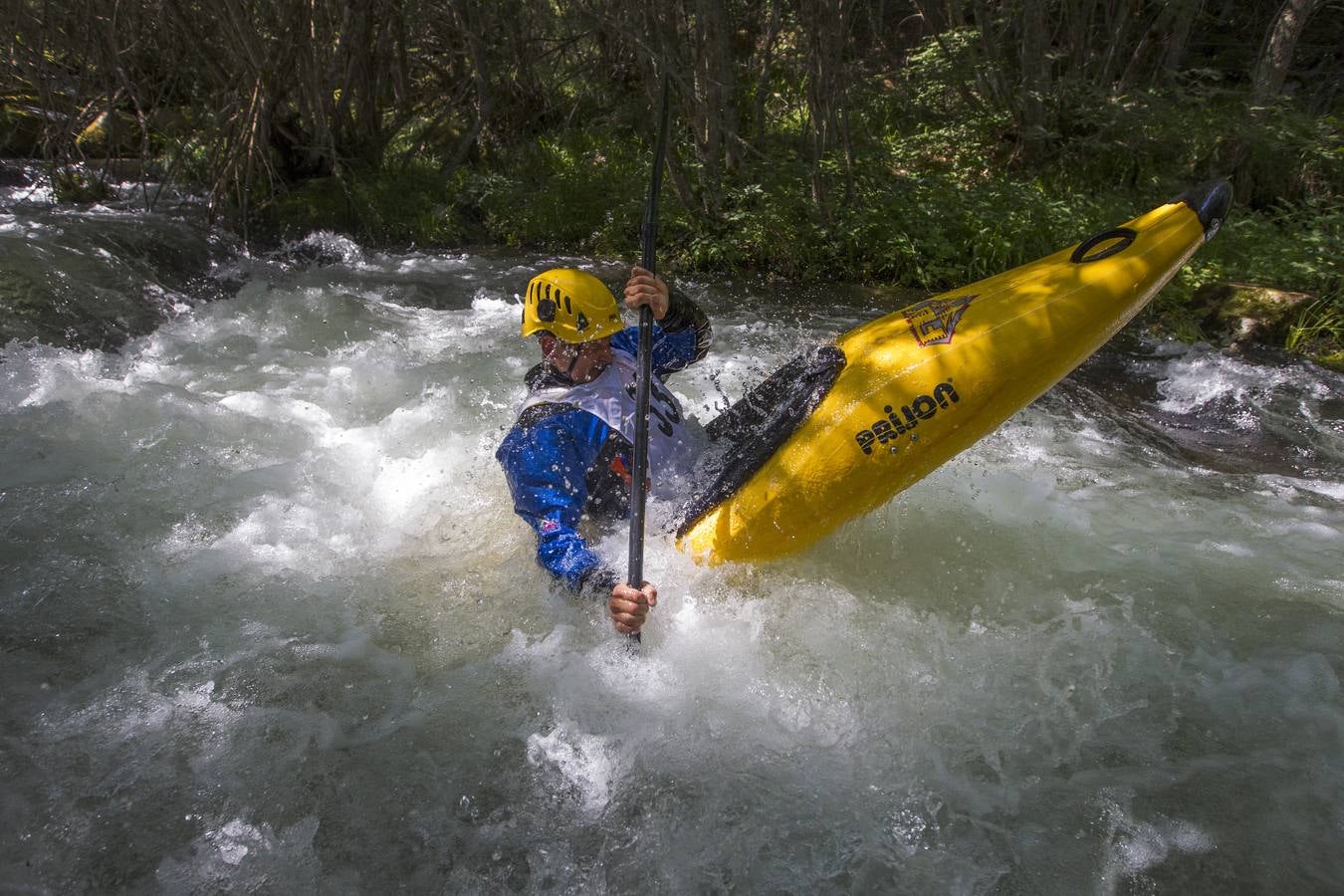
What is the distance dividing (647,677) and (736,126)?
19.9 feet

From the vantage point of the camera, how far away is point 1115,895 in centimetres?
214

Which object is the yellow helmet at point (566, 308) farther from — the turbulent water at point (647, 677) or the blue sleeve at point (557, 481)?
the turbulent water at point (647, 677)

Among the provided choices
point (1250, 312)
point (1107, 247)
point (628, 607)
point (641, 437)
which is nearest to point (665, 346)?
point (641, 437)

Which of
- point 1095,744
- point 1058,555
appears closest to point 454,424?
point 1058,555

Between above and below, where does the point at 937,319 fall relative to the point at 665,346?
above

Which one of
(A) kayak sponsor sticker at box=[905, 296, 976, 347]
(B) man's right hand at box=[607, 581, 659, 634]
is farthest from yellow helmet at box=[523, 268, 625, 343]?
(A) kayak sponsor sticker at box=[905, 296, 976, 347]

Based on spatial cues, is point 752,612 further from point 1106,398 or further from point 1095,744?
point 1106,398

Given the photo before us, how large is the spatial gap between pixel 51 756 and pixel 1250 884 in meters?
3.11

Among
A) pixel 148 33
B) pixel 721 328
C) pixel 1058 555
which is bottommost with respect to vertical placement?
pixel 721 328

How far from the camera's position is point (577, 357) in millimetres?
2949

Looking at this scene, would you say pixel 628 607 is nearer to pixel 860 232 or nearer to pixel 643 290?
pixel 643 290

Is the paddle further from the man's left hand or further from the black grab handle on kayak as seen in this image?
the black grab handle on kayak

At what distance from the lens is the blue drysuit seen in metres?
2.58

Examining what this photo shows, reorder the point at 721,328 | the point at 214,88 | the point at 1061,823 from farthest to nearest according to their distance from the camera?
1. the point at 214,88
2. the point at 721,328
3. the point at 1061,823
